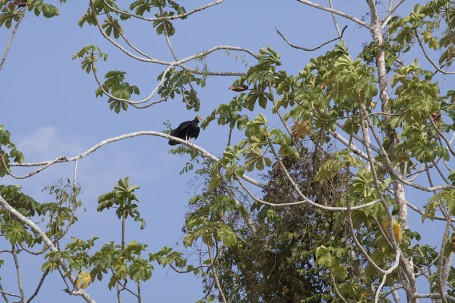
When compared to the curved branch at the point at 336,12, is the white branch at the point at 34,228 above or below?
below

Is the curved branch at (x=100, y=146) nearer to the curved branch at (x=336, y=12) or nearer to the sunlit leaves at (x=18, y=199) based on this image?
the sunlit leaves at (x=18, y=199)

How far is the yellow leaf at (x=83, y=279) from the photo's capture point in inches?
341

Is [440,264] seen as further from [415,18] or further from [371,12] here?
[371,12]

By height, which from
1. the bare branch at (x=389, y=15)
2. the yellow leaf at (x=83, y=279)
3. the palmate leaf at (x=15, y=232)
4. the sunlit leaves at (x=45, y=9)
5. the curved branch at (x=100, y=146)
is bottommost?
the yellow leaf at (x=83, y=279)

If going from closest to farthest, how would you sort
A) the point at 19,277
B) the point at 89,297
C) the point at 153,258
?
the point at 153,258 → the point at 89,297 → the point at 19,277

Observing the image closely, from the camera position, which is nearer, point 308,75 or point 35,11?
point 308,75

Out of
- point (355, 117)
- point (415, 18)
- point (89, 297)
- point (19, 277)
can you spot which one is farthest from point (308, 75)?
point (19, 277)

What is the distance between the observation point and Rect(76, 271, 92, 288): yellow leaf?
866 cm

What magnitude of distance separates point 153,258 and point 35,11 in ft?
11.7

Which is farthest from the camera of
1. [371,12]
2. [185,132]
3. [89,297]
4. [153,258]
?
[185,132]

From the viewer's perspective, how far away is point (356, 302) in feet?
29.0

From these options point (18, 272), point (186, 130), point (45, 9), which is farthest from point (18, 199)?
point (186, 130)

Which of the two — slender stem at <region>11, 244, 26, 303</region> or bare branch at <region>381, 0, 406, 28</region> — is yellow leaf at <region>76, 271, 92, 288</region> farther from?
bare branch at <region>381, 0, 406, 28</region>

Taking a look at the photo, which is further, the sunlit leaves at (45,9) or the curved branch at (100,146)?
the sunlit leaves at (45,9)
